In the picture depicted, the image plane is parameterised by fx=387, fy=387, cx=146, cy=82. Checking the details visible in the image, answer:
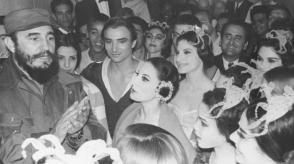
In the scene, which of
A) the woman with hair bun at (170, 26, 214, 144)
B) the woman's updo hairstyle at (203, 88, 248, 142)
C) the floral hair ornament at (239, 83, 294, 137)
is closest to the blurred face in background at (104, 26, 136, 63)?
the woman with hair bun at (170, 26, 214, 144)

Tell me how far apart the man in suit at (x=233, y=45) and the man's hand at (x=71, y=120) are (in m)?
2.42

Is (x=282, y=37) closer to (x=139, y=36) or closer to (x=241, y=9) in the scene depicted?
(x=139, y=36)

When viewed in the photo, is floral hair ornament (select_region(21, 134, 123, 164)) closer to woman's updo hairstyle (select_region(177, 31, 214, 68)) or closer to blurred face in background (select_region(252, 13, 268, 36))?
woman's updo hairstyle (select_region(177, 31, 214, 68))

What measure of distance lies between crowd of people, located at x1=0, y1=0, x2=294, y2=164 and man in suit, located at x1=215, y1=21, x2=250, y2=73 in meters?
0.01

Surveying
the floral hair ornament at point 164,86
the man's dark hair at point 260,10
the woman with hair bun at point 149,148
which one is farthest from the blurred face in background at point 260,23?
the woman with hair bun at point 149,148

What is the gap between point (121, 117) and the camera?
3.38 meters

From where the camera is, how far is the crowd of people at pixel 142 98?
84.7 inches

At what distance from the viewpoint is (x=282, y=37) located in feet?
14.1

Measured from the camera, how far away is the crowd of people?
215cm

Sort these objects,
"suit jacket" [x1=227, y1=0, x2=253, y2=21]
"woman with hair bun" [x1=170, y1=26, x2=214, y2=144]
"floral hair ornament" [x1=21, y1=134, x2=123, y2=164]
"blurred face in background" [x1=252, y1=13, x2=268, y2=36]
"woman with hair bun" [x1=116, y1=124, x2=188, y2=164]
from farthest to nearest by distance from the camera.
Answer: "suit jacket" [x1=227, y1=0, x2=253, y2=21] < "blurred face in background" [x1=252, y1=13, x2=268, y2=36] < "woman with hair bun" [x1=170, y1=26, x2=214, y2=144] < "woman with hair bun" [x1=116, y1=124, x2=188, y2=164] < "floral hair ornament" [x1=21, y1=134, x2=123, y2=164]

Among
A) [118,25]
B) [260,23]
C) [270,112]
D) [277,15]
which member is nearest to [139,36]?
[118,25]

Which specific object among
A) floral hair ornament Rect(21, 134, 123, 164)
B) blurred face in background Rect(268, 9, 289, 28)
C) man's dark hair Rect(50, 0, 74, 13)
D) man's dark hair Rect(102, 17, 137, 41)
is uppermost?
man's dark hair Rect(50, 0, 74, 13)

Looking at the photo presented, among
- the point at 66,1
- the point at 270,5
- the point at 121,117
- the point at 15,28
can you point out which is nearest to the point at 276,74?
the point at 121,117

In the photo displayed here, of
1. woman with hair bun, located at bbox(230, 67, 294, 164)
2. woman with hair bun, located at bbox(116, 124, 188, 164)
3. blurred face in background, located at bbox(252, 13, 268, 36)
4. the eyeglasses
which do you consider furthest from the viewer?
blurred face in background, located at bbox(252, 13, 268, 36)
